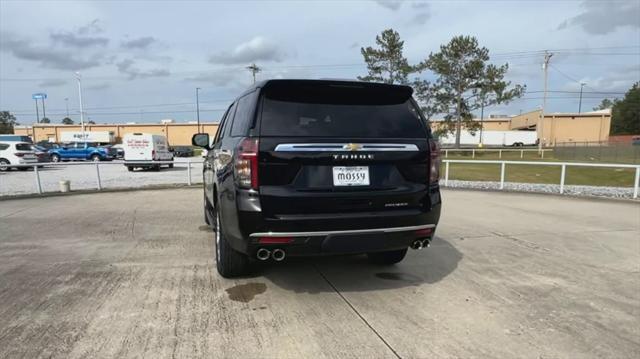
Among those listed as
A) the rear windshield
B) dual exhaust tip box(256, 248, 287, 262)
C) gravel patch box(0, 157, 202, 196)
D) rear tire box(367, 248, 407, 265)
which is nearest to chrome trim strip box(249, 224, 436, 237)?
dual exhaust tip box(256, 248, 287, 262)

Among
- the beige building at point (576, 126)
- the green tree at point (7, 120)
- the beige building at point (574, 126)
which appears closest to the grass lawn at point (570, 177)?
the beige building at point (574, 126)

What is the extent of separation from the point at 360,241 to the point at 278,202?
30.7 inches

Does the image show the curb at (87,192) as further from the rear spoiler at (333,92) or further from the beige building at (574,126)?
the beige building at (574,126)

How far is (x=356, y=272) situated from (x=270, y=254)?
1.57m

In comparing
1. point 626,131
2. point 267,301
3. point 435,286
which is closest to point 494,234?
point 435,286

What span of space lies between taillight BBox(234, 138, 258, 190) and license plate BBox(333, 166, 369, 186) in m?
0.65

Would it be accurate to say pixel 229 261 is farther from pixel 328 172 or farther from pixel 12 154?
pixel 12 154

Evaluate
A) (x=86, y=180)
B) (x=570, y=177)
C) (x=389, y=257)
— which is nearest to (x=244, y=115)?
(x=389, y=257)

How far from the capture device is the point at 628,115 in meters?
99.0

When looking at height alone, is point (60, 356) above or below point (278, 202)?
below

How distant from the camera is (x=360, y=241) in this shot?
3559 millimetres

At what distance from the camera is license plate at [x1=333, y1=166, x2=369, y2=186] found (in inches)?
137

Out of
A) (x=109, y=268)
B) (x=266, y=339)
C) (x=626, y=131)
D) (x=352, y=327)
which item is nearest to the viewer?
(x=266, y=339)

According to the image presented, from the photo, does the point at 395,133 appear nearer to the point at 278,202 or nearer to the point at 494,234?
Answer: the point at 278,202
